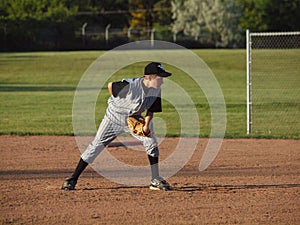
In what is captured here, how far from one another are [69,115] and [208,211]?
45.4 ft

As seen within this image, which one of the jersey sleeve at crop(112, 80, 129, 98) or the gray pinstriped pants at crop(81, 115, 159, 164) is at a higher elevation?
the jersey sleeve at crop(112, 80, 129, 98)

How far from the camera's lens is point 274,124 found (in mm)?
18844

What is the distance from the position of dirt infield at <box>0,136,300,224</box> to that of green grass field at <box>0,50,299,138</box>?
13.2 ft

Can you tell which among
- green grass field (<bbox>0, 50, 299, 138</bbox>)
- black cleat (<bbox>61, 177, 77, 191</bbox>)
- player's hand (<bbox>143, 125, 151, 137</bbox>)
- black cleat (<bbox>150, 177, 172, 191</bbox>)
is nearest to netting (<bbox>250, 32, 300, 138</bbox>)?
green grass field (<bbox>0, 50, 299, 138</bbox>)

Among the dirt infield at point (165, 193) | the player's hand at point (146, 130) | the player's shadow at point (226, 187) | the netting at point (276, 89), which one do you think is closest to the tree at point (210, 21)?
the netting at point (276, 89)

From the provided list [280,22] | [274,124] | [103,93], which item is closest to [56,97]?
[103,93]

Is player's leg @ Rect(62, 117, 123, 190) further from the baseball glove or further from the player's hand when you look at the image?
the player's hand

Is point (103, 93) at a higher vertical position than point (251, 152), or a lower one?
lower

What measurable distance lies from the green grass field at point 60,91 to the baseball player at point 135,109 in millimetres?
7156

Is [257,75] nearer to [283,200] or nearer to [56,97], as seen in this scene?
→ [56,97]

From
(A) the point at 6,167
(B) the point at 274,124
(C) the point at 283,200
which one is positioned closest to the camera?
(C) the point at 283,200

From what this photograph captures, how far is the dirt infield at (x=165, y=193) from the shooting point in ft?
25.3

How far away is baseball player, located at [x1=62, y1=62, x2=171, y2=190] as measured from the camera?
28.5 feet

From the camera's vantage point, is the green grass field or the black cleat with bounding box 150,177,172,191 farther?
the green grass field
